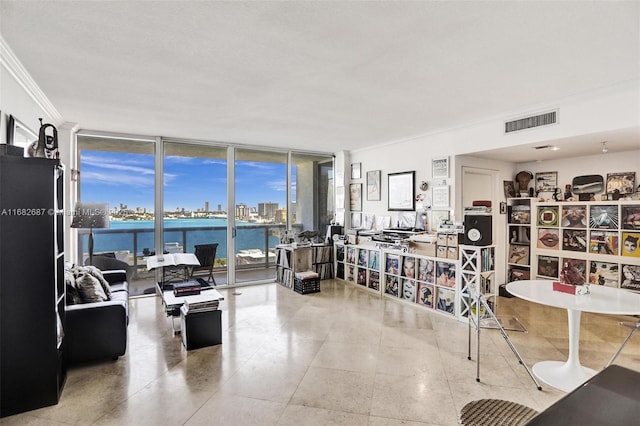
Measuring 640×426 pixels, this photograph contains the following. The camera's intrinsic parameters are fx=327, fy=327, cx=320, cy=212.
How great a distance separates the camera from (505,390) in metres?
2.49

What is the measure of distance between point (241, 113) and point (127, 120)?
1600 mm

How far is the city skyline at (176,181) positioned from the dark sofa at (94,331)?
2.54m

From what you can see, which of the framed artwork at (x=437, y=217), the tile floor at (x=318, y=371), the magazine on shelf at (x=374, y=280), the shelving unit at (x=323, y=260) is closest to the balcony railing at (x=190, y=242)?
the shelving unit at (x=323, y=260)

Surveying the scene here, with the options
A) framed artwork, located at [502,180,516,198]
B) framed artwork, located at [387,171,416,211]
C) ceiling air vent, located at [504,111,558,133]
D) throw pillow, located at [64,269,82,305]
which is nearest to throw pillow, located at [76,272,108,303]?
throw pillow, located at [64,269,82,305]

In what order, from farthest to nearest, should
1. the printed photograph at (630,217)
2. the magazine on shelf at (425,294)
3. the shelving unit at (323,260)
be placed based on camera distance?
1. the shelving unit at (323,260)
2. the magazine on shelf at (425,294)
3. the printed photograph at (630,217)

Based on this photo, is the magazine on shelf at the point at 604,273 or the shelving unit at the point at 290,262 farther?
the shelving unit at the point at 290,262

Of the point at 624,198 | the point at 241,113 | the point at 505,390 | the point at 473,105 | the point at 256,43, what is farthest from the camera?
the point at 624,198

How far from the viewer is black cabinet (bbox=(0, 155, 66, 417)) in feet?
7.16

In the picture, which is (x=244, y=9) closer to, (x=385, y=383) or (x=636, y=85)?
(x=385, y=383)

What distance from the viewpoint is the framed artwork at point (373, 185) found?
19.5 feet

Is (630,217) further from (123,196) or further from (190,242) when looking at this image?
(123,196)

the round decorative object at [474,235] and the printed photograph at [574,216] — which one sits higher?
the printed photograph at [574,216]

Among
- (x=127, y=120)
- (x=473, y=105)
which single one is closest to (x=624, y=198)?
(x=473, y=105)

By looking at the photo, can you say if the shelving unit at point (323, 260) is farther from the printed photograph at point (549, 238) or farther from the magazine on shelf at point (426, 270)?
the printed photograph at point (549, 238)
